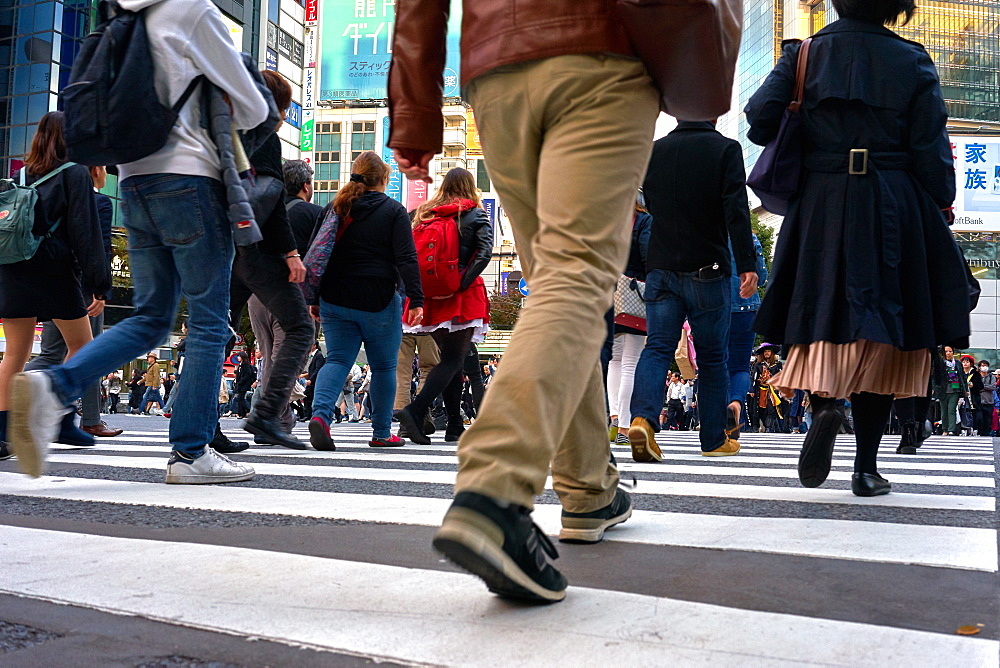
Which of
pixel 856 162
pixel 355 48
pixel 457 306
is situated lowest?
pixel 457 306

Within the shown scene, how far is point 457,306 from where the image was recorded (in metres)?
6.91

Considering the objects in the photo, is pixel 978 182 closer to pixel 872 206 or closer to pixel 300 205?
pixel 300 205

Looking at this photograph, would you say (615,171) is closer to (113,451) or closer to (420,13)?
(420,13)

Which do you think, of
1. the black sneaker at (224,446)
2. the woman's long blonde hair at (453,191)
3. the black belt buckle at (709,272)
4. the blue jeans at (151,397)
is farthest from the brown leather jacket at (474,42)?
the blue jeans at (151,397)

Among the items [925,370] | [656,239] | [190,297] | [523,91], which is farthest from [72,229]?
[925,370]

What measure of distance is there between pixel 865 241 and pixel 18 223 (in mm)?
4099

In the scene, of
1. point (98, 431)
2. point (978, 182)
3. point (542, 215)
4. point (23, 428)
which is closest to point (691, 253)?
point (23, 428)

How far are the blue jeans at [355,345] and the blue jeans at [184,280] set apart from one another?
7.09 ft

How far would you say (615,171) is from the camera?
6.24 feet

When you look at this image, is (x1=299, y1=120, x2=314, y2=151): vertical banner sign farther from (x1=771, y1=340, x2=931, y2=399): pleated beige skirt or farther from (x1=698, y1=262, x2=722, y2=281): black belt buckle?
(x1=771, y1=340, x2=931, y2=399): pleated beige skirt

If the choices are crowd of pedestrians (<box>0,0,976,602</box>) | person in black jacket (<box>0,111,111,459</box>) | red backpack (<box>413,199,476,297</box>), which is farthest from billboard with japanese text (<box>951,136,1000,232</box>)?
person in black jacket (<box>0,111,111,459</box>)

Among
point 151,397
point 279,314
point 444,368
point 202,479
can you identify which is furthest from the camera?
point 151,397

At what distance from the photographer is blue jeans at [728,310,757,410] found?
22.6 feet

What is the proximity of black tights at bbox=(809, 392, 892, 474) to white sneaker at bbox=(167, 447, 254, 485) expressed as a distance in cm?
226
